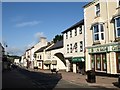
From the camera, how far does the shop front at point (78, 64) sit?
3689 centimetres

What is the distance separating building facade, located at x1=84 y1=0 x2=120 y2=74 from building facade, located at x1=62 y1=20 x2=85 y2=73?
3.75 metres

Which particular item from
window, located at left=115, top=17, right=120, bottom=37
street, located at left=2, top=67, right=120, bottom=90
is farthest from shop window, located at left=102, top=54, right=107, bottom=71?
street, located at left=2, top=67, right=120, bottom=90

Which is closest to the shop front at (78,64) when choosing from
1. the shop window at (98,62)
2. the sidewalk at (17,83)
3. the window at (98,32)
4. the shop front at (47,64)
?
the shop window at (98,62)

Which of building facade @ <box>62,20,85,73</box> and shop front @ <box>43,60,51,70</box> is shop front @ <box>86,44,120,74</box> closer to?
building facade @ <box>62,20,85,73</box>

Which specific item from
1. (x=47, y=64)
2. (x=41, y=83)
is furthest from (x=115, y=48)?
(x=47, y=64)

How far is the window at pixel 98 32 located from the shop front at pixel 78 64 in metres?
6.09

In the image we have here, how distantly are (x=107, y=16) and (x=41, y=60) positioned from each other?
141ft

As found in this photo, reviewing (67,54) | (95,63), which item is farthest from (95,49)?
(67,54)

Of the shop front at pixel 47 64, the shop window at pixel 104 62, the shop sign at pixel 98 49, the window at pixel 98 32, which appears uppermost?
the window at pixel 98 32

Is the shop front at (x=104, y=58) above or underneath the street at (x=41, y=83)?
above

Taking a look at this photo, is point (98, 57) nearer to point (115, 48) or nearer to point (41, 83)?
point (115, 48)

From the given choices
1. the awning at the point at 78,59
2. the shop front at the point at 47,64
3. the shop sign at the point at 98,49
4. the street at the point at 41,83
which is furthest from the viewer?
the shop front at the point at 47,64

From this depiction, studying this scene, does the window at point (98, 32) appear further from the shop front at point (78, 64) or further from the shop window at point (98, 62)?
the shop front at point (78, 64)

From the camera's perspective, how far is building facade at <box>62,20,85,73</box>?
122ft
